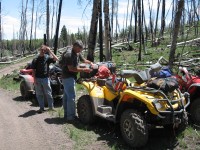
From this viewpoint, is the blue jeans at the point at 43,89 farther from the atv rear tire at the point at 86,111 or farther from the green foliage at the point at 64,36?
the green foliage at the point at 64,36

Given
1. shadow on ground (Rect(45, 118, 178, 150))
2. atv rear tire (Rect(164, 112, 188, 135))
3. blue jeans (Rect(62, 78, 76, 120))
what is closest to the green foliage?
blue jeans (Rect(62, 78, 76, 120))

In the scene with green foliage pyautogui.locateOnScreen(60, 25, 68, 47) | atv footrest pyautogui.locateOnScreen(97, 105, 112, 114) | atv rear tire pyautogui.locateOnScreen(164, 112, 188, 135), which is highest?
green foliage pyautogui.locateOnScreen(60, 25, 68, 47)

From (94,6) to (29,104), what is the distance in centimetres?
564

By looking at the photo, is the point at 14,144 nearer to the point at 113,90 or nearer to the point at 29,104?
the point at 113,90

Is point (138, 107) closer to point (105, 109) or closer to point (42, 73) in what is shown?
point (105, 109)

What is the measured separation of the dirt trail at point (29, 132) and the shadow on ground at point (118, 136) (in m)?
0.48

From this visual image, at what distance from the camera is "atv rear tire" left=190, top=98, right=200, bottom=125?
6.97 metres

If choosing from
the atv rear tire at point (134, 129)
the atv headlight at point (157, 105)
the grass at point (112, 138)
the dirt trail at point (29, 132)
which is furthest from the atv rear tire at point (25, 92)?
the atv headlight at point (157, 105)

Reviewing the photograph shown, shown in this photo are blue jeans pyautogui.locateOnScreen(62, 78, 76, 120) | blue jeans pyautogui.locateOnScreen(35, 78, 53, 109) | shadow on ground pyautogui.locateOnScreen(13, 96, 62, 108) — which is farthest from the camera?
shadow on ground pyautogui.locateOnScreen(13, 96, 62, 108)

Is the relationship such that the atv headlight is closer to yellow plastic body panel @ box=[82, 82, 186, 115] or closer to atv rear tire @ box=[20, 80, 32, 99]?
yellow plastic body panel @ box=[82, 82, 186, 115]

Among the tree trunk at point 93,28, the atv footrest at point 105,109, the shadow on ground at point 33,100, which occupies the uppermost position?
the tree trunk at point 93,28

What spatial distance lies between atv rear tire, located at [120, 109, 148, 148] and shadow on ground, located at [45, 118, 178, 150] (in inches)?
11.2

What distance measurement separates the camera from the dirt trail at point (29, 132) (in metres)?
6.39

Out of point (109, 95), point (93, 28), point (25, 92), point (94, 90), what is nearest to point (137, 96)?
point (109, 95)
